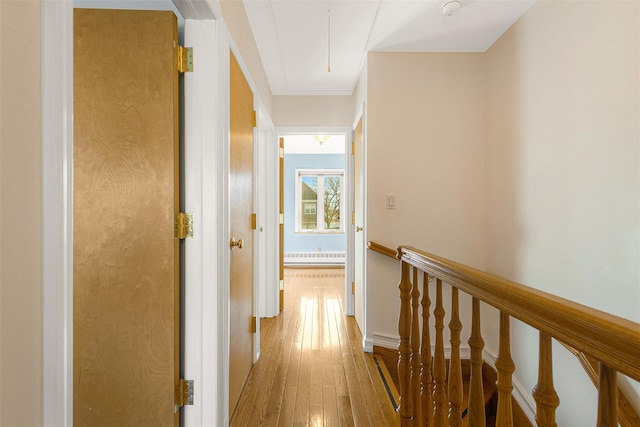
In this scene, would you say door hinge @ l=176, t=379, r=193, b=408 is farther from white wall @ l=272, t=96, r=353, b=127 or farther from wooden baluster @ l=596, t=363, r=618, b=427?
white wall @ l=272, t=96, r=353, b=127

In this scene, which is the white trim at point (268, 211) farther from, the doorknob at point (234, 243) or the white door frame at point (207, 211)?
the white door frame at point (207, 211)

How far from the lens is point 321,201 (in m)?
6.61

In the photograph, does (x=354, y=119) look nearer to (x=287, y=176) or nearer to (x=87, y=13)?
(x=87, y=13)

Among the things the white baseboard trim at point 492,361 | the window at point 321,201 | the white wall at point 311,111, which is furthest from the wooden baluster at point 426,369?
the window at point 321,201

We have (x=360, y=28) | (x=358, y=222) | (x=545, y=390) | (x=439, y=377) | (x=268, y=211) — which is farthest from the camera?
(x=268, y=211)

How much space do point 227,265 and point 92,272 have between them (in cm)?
53

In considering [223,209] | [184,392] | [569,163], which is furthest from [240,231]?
[569,163]

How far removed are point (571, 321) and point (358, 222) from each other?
8.15 feet

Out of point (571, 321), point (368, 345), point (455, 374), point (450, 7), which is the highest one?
point (450, 7)

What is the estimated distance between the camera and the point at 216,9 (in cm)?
132

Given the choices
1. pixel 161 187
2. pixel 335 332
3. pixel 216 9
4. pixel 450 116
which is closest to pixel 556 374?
pixel 335 332

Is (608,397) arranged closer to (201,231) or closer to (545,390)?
(545,390)

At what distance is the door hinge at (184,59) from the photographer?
1.29 m

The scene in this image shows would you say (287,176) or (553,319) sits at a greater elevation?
(287,176)
